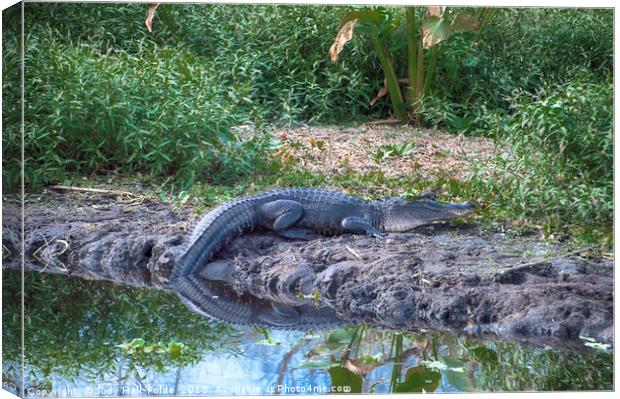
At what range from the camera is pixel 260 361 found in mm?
4785

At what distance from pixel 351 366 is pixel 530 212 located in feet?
3.71

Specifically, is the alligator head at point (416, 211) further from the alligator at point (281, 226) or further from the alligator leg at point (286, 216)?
the alligator leg at point (286, 216)

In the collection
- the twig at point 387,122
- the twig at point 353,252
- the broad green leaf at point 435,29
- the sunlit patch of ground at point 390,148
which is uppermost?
the broad green leaf at point 435,29

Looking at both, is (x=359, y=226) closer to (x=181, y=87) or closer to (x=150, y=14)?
(x=181, y=87)

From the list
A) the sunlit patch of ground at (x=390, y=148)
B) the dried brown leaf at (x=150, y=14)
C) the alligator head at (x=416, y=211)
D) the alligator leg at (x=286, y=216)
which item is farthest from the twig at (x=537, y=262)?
the dried brown leaf at (x=150, y=14)

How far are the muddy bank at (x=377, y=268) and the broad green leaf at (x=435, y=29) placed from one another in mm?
894

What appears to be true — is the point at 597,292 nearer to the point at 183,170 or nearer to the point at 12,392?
the point at 183,170

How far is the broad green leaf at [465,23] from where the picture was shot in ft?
16.8

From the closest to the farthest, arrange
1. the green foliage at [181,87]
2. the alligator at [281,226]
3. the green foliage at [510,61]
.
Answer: the green foliage at [181,87]
the green foliage at [510,61]
the alligator at [281,226]

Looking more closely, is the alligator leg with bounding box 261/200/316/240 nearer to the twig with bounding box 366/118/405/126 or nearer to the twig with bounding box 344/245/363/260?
the twig with bounding box 344/245/363/260

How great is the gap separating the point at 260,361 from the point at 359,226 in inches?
50.2

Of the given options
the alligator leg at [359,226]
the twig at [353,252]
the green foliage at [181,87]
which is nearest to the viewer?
the green foliage at [181,87]

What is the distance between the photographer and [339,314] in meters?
5.24

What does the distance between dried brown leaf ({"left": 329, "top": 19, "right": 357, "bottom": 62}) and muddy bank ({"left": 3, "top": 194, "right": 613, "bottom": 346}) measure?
0.93m
